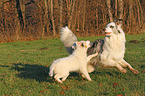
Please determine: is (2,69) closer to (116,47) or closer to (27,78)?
Result: (27,78)

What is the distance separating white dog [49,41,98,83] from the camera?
455 centimetres

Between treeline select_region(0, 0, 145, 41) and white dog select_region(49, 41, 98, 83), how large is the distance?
13018mm

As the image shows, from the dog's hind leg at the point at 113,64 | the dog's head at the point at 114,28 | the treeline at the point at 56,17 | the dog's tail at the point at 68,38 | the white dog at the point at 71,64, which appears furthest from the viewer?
the treeline at the point at 56,17

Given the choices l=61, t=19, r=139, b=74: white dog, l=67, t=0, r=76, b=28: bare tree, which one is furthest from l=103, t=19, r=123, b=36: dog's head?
l=67, t=0, r=76, b=28: bare tree

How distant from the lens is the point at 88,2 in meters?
22.8

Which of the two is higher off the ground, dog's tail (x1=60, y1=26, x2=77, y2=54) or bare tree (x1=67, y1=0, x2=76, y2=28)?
bare tree (x1=67, y1=0, x2=76, y2=28)

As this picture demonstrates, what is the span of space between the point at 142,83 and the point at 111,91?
890 mm

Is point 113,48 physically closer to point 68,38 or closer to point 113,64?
point 113,64

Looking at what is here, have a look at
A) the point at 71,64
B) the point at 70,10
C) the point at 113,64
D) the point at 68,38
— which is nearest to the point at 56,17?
the point at 70,10

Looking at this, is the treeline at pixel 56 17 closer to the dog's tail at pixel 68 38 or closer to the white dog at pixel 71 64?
the dog's tail at pixel 68 38

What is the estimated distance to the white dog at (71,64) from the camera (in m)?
4.55

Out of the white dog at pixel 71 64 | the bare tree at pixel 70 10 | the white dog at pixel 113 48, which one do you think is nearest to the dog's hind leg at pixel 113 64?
the white dog at pixel 113 48

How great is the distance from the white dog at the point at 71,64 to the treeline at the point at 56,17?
13018mm

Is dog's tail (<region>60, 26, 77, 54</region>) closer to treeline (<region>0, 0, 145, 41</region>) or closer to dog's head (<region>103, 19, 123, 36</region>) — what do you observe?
dog's head (<region>103, 19, 123, 36</region>)
